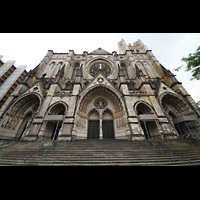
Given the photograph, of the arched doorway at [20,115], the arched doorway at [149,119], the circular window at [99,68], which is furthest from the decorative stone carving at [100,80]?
the arched doorway at [20,115]

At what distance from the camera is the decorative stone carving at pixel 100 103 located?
1185cm

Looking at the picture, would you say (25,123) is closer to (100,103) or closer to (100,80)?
(100,103)

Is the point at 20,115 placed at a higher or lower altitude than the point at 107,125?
higher

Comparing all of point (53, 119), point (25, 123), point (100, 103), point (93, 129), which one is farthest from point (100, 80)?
point (25, 123)

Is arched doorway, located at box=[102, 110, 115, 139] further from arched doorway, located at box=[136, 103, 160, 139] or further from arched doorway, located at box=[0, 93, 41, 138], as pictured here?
arched doorway, located at box=[0, 93, 41, 138]

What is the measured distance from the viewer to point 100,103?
11.9 m

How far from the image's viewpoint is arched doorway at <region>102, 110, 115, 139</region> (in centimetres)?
1027

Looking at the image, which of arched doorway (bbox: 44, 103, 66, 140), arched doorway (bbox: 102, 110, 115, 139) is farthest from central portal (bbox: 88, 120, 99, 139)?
arched doorway (bbox: 44, 103, 66, 140)

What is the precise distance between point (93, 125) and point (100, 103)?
3181 mm

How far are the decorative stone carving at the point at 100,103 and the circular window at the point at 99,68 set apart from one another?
6.73 m

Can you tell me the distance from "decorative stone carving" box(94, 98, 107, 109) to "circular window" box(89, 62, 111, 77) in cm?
673

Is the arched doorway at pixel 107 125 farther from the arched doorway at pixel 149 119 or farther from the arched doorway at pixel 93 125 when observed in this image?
the arched doorway at pixel 149 119

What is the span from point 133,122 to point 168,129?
348 cm

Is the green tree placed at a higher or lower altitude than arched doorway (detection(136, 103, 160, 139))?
higher
